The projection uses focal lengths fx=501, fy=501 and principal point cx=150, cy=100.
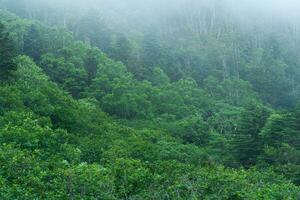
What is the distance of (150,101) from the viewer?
5556cm

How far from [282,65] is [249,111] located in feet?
134

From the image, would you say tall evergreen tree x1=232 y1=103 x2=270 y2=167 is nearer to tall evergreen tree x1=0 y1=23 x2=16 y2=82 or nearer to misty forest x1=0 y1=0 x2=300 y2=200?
misty forest x1=0 y1=0 x2=300 y2=200

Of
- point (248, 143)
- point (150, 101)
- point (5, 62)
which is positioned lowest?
point (150, 101)

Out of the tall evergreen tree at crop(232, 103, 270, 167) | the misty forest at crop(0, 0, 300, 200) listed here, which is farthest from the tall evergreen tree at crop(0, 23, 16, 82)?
the tall evergreen tree at crop(232, 103, 270, 167)

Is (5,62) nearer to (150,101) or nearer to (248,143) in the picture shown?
(248,143)

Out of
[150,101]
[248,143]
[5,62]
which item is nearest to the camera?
[5,62]

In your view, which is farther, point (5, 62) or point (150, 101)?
point (150, 101)

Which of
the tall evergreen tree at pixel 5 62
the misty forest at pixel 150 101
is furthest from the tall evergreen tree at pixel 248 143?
the tall evergreen tree at pixel 5 62

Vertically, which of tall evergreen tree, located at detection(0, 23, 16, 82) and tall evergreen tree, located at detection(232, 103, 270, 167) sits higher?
tall evergreen tree, located at detection(0, 23, 16, 82)

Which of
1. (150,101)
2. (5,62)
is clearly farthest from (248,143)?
(5,62)

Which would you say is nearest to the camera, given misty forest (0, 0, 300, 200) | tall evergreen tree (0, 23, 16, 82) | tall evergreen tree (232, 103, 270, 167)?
misty forest (0, 0, 300, 200)

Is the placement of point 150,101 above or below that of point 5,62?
below

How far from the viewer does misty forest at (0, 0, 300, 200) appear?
2266cm

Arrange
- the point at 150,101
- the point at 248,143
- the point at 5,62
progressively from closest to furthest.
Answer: the point at 5,62 < the point at 248,143 < the point at 150,101
